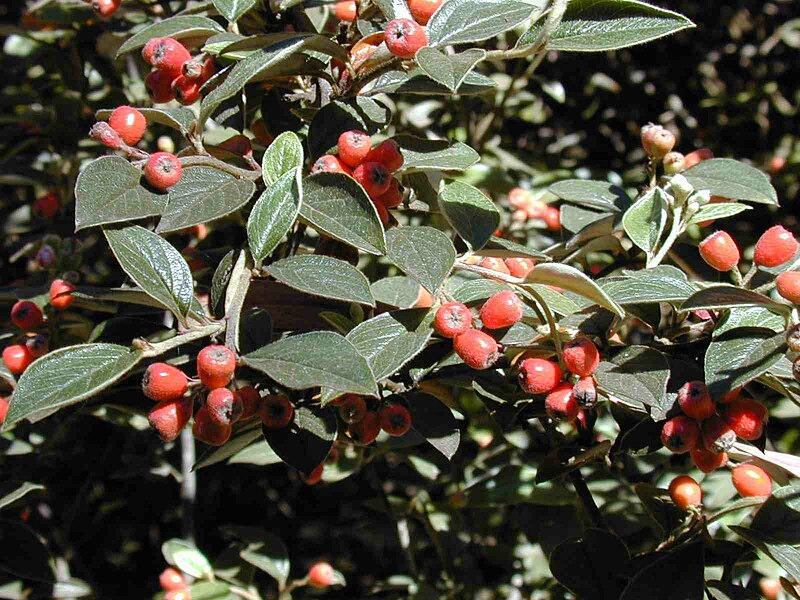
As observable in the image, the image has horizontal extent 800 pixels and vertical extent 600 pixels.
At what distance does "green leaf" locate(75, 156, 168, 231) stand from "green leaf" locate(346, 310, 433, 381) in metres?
0.36

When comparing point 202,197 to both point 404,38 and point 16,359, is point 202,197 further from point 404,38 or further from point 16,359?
point 16,359

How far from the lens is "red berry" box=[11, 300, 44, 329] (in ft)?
5.58

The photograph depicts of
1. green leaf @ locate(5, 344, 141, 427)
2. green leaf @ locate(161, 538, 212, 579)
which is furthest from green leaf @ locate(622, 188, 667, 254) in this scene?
green leaf @ locate(161, 538, 212, 579)

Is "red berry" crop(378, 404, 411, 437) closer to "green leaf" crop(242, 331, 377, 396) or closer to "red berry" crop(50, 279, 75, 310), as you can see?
"green leaf" crop(242, 331, 377, 396)

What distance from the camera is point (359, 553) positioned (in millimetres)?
Result: 3137

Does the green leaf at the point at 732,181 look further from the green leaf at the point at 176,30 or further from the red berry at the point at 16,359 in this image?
the red berry at the point at 16,359

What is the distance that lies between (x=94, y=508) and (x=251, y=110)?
81.2 inches

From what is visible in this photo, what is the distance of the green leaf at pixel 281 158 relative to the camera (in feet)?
4.38

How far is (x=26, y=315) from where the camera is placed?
1702 mm

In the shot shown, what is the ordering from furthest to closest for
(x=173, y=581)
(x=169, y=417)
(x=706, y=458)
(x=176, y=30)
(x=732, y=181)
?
(x=173, y=581)
(x=732, y=181)
(x=176, y=30)
(x=706, y=458)
(x=169, y=417)

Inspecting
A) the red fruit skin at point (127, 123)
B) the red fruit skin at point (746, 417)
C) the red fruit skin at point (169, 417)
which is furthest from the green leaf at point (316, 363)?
the red fruit skin at point (746, 417)

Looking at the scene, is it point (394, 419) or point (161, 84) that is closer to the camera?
point (394, 419)

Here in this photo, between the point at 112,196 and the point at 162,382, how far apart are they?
0.31m

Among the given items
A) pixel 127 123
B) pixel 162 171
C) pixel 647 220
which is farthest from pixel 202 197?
pixel 647 220
